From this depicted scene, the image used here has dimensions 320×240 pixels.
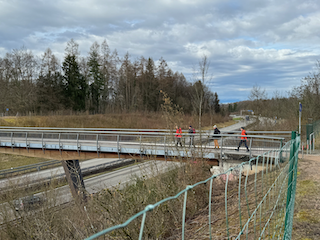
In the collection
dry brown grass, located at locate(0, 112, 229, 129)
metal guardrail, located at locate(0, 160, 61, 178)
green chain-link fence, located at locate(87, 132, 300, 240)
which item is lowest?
metal guardrail, located at locate(0, 160, 61, 178)

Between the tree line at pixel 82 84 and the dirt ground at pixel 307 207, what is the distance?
117 ft

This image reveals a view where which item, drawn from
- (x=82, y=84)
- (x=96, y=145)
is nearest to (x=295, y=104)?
(x=96, y=145)

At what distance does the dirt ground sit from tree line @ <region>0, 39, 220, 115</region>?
35.6 meters

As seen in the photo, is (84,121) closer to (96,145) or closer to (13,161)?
(13,161)

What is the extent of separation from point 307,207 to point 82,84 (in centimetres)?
5508

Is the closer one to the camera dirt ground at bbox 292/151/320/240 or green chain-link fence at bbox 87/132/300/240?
green chain-link fence at bbox 87/132/300/240

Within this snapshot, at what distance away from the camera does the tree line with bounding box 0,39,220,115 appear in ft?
147

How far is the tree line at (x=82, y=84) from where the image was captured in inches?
1763

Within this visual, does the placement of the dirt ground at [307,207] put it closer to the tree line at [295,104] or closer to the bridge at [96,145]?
the bridge at [96,145]

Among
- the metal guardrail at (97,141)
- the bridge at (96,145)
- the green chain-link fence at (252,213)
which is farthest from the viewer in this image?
the metal guardrail at (97,141)

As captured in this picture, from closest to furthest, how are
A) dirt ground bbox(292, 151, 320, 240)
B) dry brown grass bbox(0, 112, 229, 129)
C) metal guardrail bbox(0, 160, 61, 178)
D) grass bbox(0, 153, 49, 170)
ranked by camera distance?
dirt ground bbox(292, 151, 320, 240), metal guardrail bbox(0, 160, 61, 178), grass bbox(0, 153, 49, 170), dry brown grass bbox(0, 112, 229, 129)

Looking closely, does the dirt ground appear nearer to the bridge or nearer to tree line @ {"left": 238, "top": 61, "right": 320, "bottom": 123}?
the bridge

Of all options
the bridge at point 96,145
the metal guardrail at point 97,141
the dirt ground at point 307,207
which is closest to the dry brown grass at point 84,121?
the bridge at point 96,145

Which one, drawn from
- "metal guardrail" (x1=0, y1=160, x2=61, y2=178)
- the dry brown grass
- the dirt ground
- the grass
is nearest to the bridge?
"metal guardrail" (x1=0, y1=160, x2=61, y2=178)
